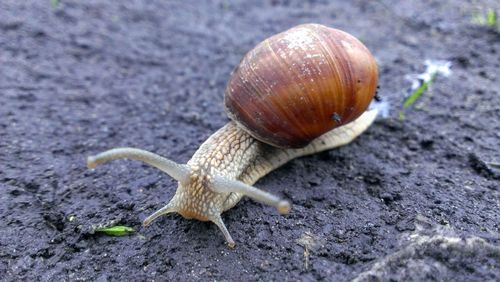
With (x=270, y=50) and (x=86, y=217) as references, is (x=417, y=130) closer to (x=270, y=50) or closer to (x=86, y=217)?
(x=270, y=50)

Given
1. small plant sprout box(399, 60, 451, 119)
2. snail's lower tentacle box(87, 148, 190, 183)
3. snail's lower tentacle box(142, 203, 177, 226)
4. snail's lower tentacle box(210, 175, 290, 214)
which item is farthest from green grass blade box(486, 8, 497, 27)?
snail's lower tentacle box(142, 203, 177, 226)

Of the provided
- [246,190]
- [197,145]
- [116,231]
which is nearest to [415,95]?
[197,145]

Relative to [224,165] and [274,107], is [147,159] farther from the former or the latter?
[274,107]

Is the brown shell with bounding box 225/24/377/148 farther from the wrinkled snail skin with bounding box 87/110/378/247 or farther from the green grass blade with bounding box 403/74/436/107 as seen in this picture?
the green grass blade with bounding box 403/74/436/107

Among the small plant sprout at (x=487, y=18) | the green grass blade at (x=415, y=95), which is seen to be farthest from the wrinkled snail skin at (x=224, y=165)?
the small plant sprout at (x=487, y=18)

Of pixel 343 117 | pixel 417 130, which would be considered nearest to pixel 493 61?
pixel 417 130

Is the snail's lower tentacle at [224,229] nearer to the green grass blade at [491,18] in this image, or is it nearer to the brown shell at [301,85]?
the brown shell at [301,85]

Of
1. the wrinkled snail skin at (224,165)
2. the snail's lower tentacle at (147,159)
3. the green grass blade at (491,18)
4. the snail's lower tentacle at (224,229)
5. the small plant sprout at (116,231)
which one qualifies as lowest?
the small plant sprout at (116,231)
